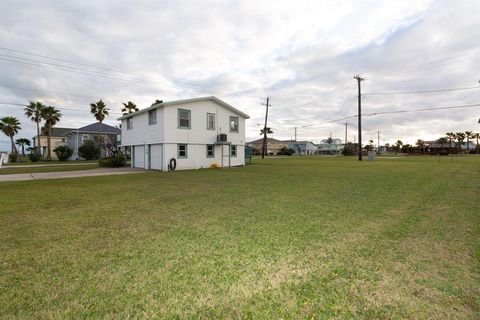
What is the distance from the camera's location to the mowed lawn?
97.7 inches

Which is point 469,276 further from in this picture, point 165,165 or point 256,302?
point 165,165

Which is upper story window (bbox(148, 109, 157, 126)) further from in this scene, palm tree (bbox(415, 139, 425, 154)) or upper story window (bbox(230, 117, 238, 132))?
palm tree (bbox(415, 139, 425, 154))

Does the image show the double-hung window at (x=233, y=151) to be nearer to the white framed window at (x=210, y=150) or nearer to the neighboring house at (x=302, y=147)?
the white framed window at (x=210, y=150)

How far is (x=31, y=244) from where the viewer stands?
13.6ft

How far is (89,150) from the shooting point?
125 feet

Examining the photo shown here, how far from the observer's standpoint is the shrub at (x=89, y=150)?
37938 millimetres

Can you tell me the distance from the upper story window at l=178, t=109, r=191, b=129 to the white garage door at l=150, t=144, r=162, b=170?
243 centimetres

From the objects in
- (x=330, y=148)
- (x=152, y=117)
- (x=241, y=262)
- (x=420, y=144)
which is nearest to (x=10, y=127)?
(x=152, y=117)

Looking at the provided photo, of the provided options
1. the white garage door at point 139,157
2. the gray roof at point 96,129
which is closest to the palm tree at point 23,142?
the gray roof at point 96,129

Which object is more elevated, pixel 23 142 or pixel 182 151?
pixel 23 142

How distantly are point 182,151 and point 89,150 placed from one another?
25981 millimetres

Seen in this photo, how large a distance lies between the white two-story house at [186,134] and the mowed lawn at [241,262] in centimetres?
1295

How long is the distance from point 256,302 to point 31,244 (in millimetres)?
4047

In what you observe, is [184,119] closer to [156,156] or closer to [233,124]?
[156,156]
